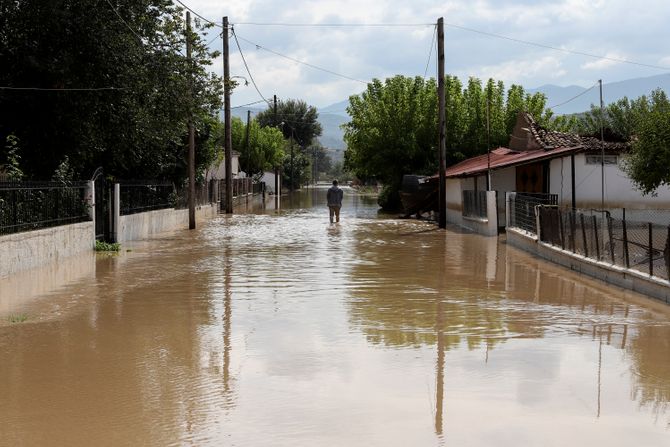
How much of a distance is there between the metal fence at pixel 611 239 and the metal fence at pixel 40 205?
450 inches

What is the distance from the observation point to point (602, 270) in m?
16.4

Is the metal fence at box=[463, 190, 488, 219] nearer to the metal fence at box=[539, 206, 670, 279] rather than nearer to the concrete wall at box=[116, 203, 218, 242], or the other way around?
the metal fence at box=[539, 206, 670, 279]

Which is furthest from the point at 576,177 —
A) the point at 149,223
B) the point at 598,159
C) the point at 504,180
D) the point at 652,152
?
the point at 149,223

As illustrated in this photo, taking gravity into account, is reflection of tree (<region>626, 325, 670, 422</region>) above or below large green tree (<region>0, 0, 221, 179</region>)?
below

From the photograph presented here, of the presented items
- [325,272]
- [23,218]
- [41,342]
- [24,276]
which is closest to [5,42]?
[23,218]

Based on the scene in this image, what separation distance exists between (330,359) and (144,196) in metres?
23.1

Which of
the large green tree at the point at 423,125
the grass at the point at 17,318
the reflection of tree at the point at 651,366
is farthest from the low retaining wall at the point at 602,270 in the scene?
the large green tree at the point at 423,125

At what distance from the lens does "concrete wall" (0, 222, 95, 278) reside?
55.8ft

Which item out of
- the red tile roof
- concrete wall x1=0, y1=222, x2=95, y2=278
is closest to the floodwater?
concrete wall x1=0, y1=222, x2=95, y2=278

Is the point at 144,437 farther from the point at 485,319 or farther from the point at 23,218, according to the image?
the point at 23,218

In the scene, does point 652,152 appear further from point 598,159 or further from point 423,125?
point 423,125

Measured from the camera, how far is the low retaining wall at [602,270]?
1379 cm

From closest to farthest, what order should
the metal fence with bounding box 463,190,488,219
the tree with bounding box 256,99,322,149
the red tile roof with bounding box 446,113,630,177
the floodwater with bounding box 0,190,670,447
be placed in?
1. the floodwater with bounding box 0,190,670,447
2. the red tile roof with bounding box 446,113,630,177
3. the metal fence with bounding box 463,190,488,219
4. the tree with bounding box 256,99,322,149

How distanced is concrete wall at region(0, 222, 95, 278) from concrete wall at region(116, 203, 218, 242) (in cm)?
351
